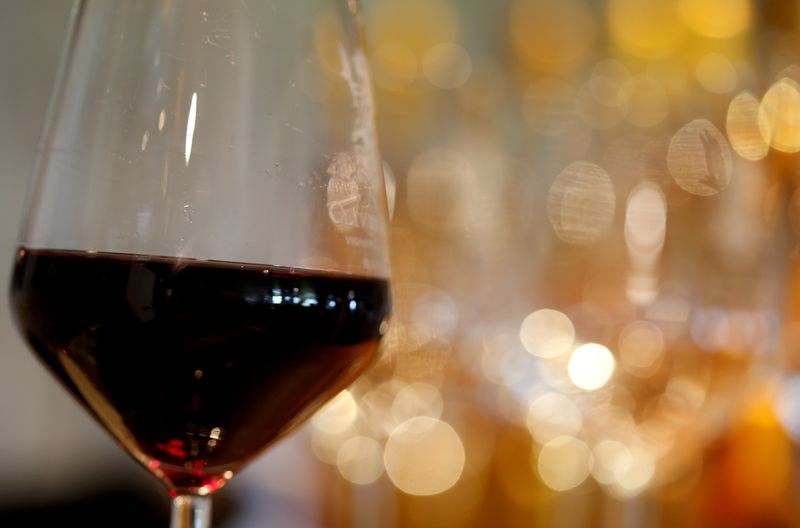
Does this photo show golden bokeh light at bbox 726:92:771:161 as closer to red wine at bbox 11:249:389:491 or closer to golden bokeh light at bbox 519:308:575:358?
golden bokeh light at bbox 519:308:575:358

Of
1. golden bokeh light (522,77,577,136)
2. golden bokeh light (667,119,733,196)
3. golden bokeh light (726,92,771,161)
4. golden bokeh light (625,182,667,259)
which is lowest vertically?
golden bokeh light (625,182,667,259)

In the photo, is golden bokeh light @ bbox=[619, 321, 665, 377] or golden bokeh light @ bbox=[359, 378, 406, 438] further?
golden bokeh light @ bbox=[359, 378, 406, 438]

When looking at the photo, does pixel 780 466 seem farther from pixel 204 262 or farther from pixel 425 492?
pixel 204 262

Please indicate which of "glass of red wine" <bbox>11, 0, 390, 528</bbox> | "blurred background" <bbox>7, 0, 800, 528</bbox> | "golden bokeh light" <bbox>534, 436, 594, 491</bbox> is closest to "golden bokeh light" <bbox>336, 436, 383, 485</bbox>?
"blurred background" <bbox>7, 0, 800, 528</bbox>

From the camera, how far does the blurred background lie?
0.69 m

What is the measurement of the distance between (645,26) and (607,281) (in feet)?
3.05

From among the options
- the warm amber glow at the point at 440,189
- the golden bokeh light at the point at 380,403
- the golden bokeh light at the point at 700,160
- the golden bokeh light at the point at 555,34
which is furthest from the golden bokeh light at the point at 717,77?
the golden bokeh light at the point at 555,34

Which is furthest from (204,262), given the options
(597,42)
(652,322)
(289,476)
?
(289,476)

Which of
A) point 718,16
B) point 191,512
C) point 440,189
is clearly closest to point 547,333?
point 440,189

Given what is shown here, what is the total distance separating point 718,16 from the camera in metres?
1.46

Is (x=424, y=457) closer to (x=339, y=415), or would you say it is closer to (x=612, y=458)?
(x=339, y=415)

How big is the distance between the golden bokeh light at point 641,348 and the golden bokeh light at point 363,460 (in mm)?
305

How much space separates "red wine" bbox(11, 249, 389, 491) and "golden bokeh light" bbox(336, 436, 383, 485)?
23.4 inches

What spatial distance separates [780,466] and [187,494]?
3.62 feet
